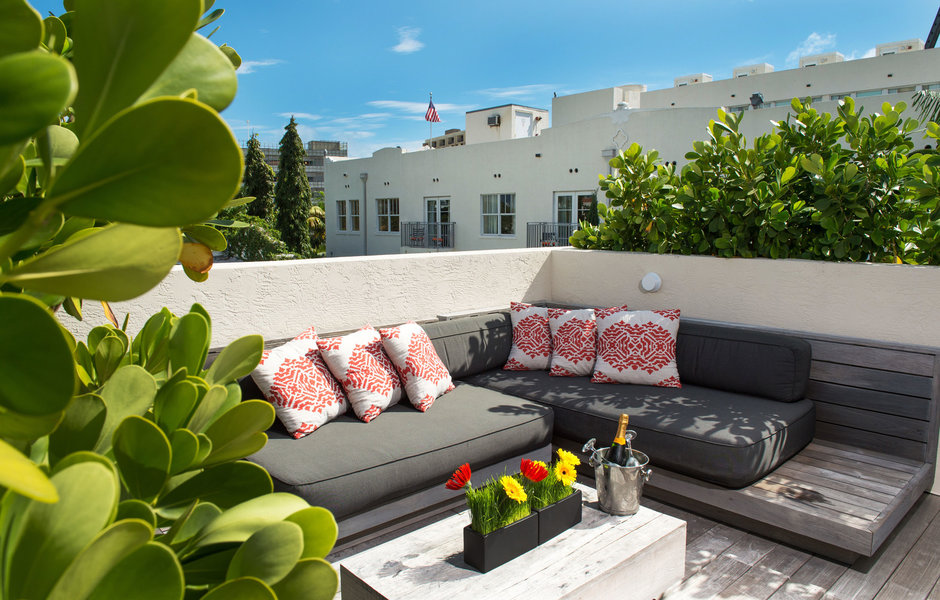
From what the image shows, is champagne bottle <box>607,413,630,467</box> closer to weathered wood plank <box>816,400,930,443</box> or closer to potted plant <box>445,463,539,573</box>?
potted plant <box>445,463,539,573</box>

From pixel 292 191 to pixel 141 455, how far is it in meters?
21.5

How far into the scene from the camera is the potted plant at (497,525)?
82.3 inches

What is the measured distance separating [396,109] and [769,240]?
2930 inches

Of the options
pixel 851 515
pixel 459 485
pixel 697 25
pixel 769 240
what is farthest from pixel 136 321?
pixel 697 25

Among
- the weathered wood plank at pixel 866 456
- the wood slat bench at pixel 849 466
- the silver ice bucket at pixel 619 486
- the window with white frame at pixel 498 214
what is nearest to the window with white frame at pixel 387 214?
the window with white frame at pixel 498 214

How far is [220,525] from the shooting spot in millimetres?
396

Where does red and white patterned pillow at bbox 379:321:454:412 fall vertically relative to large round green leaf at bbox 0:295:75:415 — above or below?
below

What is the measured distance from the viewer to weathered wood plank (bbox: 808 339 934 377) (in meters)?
3.24

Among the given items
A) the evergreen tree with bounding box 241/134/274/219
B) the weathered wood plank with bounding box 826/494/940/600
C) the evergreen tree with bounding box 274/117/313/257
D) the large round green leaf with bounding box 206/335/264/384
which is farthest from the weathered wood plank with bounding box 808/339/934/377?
the evergreen tree with bounding box 241/134/274/219

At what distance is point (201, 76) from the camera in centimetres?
31

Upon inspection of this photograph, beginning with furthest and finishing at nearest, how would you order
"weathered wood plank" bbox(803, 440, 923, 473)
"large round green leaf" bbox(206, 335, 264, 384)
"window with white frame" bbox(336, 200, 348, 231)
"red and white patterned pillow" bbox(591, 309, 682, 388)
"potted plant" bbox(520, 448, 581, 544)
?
"window with white frame" bbox(336, 200, 348, 231) → "red and white patterned pillow" bbox(591, 309, 682, 388) → "weathered wood plank" bbox(803, 440, 923, 473) → "potted plant" bbox(520, 448, 581, 544) → "large round green leaf" bbox(206, 335, 264, 384)

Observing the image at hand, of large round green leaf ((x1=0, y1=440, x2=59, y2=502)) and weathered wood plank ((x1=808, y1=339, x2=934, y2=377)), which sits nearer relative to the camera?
large round green leaf ((x1=0, y1=440, x2=59, y2=502))

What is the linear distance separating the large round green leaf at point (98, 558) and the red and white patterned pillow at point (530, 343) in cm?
398

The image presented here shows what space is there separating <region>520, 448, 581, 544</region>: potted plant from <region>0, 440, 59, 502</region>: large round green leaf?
219cm
